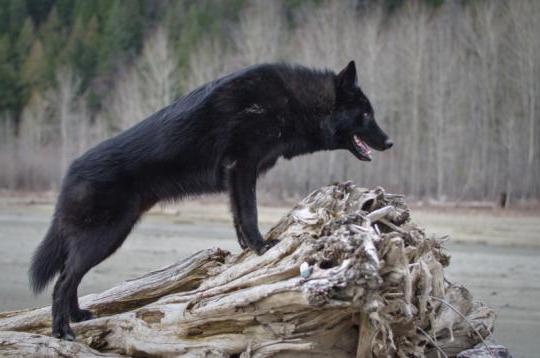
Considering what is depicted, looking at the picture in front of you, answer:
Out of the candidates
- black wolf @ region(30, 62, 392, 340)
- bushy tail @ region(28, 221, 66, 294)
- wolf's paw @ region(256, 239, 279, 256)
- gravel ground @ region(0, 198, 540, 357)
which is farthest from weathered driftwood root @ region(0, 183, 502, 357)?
gravel ground @ region(0, 198, 540, 357)

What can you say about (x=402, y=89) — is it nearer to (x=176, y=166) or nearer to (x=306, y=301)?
(x=176, y=166)

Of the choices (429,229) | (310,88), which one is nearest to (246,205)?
(310,88)

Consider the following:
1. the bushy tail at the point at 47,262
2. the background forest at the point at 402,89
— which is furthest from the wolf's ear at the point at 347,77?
the background forest at the point at 402,89

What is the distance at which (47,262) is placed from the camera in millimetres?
6680

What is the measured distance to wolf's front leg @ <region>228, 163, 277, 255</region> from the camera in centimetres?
627

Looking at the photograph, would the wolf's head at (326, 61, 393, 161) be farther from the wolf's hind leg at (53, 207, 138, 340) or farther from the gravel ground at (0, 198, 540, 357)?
the gravel ground at (0, 198, 540, 357)

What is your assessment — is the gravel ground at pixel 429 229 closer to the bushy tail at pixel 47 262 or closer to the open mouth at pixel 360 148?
Answer: the open mouth at pixel 360 148

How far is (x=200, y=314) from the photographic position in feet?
19.6

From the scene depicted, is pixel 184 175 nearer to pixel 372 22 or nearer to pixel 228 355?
pixel 228 355

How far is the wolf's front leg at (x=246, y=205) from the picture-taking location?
6.27 m

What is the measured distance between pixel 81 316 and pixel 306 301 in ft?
8.94

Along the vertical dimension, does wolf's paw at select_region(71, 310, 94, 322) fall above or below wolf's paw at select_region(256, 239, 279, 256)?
below

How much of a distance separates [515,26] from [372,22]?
7234 mm

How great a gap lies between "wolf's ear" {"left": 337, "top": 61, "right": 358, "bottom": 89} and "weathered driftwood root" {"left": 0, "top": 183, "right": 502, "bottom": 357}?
1.24 meters
